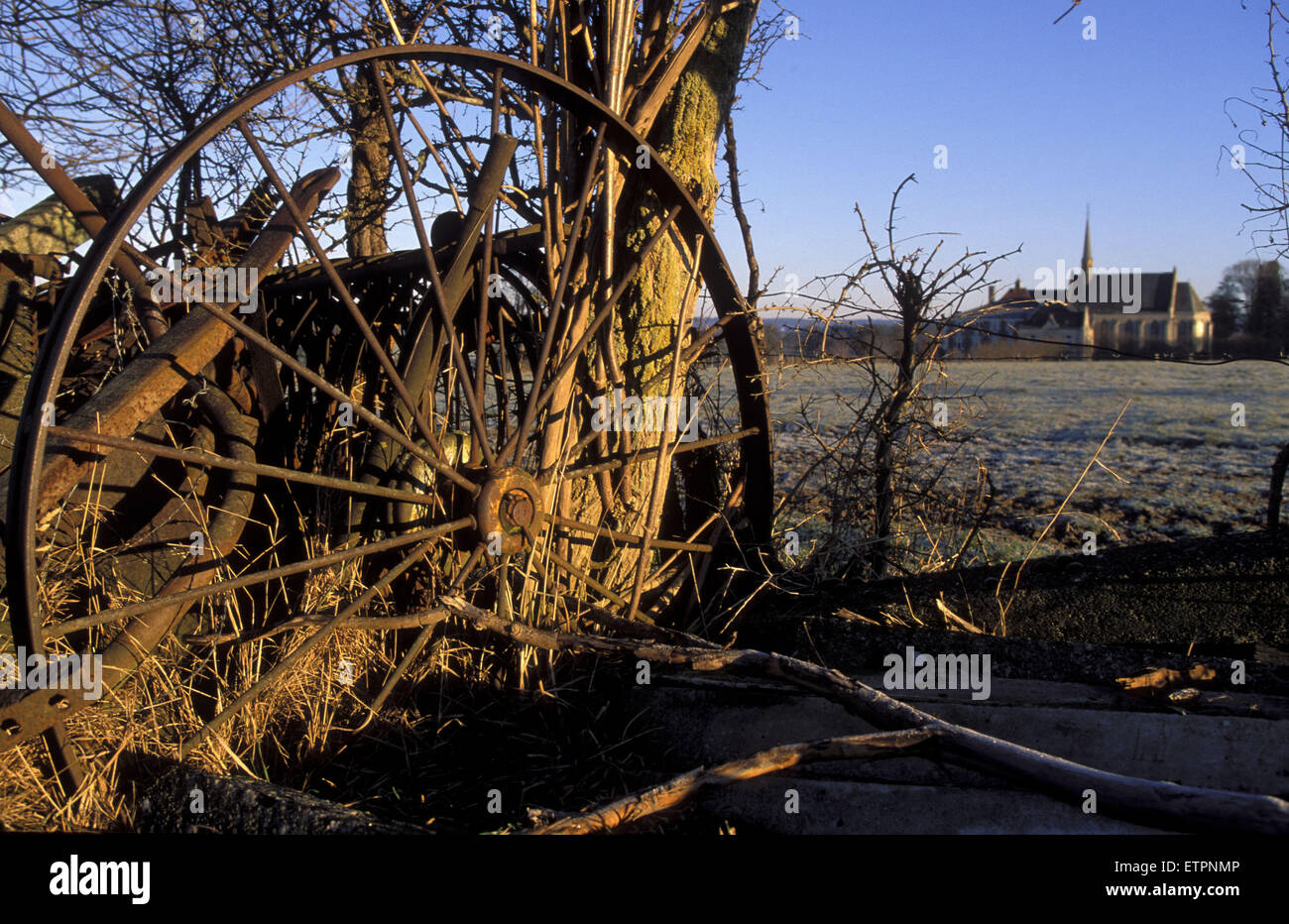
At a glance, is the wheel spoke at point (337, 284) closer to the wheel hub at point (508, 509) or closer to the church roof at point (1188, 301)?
the wheel hub at point (508, 509)

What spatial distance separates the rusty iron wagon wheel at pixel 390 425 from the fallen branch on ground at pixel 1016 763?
0.63 metres

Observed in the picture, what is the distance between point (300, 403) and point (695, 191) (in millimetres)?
2186

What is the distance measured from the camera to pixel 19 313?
12.4 feet

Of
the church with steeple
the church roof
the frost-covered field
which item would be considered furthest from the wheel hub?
the church roof

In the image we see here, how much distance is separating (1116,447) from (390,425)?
1192cm

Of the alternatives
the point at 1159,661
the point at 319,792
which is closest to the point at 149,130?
the point at 319,792

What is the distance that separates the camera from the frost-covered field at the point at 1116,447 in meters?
7.41

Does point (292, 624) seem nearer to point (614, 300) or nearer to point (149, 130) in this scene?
point (614, 300)

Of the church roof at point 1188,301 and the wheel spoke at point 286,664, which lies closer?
the wheel spoke at point 286,664

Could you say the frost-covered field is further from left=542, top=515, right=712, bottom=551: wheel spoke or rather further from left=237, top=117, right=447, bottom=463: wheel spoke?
left=237, top=117, right=447, bottom=463: wheel spoke

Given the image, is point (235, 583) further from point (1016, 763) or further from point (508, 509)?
point (1016, 763)

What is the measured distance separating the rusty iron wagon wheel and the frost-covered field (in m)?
0.89

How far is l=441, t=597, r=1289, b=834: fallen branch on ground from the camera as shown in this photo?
1947 mm

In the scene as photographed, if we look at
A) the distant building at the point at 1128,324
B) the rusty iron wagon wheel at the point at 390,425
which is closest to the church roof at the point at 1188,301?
the distant building at the point at 1128,324
